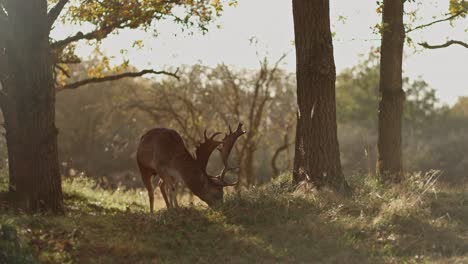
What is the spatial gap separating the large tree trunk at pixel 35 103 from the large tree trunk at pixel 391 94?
6188 mm

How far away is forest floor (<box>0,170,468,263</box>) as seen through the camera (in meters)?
10.2

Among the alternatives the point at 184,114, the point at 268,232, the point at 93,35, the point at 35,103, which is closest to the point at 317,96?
the point at 268,232

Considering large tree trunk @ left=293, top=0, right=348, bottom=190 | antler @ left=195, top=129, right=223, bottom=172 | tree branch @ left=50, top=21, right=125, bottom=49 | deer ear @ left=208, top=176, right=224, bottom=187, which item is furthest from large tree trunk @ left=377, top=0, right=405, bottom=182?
tree branch @ left=50, top=21, right=125, bottom=49

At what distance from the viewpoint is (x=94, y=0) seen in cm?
1817

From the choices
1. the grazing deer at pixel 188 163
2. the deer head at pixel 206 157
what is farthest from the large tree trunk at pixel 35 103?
the deer head at pixel 206 157

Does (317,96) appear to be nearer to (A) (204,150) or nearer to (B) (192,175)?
(A) (204,150)

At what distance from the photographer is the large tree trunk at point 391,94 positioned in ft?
51.5

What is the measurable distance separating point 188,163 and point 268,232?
341cm

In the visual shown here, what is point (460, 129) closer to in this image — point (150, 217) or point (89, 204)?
point (89, 204)

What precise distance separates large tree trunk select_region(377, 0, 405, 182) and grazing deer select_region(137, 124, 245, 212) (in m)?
3.03

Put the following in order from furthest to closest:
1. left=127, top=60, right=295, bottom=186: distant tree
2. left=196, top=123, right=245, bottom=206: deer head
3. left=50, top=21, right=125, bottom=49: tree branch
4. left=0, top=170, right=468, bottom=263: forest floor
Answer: left=127, top=60, right=295, bottom=186: distant tree, left=50, top=21, right=125, bottom=49: tree branch, left=196, top=123, right=245, bottom=206: deer head, left=0, top=170, right=468, bottom=263: forest floor

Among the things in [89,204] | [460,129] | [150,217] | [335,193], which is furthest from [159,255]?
[460,129]

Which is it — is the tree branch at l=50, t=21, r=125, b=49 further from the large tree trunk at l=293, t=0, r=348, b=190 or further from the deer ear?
the large tree trunk at l=293, t=0, r=348, b=190

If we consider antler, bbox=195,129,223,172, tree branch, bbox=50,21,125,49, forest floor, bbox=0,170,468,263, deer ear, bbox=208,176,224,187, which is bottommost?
forest floor, bbox=0,170,468,263
